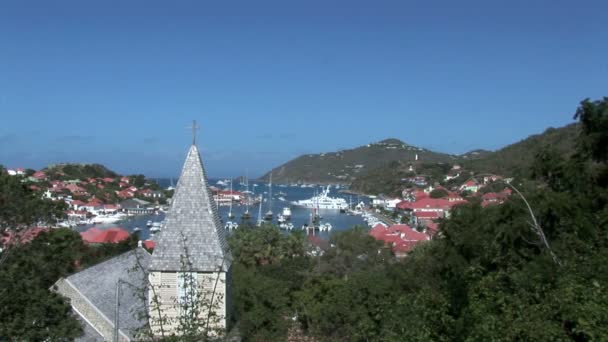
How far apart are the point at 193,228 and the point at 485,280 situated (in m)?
6.16

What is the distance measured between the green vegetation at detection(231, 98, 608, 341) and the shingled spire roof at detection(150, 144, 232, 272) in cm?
321

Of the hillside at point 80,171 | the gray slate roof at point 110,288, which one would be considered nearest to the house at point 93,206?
the hillside at point 80,171

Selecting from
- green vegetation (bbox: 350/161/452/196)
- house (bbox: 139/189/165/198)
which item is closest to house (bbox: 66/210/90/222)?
house (bbox: 139/189/165/198)

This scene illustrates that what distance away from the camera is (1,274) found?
35.0 feet

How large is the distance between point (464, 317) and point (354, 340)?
5.76m

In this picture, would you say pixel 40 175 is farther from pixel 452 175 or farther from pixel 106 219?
pixel 452 175

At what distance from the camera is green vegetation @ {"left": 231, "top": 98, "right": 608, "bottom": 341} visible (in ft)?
22.6

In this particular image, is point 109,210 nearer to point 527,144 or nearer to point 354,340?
point 527,144

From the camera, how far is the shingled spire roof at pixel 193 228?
39.0 ft

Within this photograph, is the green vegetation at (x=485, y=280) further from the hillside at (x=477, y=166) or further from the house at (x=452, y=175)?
the house at (x=452, y=175)

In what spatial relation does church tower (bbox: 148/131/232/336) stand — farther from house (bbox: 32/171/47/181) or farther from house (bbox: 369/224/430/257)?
house (bbox: 32/171/47/181)

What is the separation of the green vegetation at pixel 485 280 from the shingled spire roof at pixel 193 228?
10.5 ft

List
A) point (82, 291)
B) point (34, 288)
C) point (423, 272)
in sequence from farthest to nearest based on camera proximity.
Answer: point (423, 272), point (82, 291), point (34, 288)

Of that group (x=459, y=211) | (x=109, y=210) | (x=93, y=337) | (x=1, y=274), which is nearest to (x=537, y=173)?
(x=459, y=211)
